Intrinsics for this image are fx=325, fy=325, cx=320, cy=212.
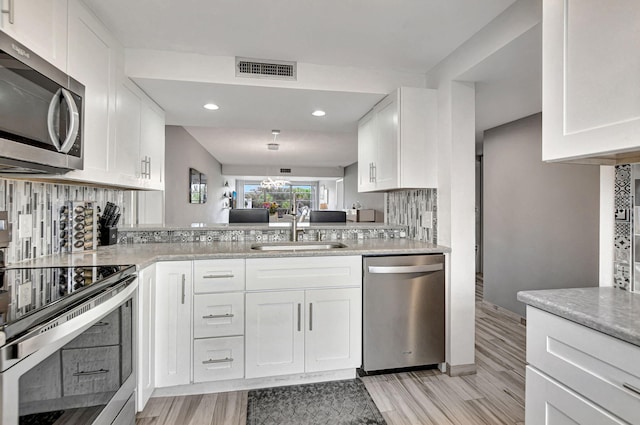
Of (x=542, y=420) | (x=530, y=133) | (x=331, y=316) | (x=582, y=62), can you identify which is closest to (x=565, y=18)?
(x=582, y=62)

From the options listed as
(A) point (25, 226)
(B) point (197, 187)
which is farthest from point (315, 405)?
(B) point (197, 187)

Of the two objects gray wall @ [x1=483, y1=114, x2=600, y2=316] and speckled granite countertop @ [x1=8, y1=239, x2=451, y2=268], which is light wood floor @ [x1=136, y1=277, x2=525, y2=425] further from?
gray wall @ [x1=483, y1=114, x2=600, y2=316]

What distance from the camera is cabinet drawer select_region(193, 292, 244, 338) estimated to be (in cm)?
204

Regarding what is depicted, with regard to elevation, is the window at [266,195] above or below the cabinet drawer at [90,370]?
above

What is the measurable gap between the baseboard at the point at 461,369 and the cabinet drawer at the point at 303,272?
36.4 inches

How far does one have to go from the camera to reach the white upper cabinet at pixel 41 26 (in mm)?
1199

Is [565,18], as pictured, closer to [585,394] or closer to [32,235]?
[585,394]

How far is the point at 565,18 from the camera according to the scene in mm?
1180

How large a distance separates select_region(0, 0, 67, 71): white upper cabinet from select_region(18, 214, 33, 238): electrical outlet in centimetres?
83

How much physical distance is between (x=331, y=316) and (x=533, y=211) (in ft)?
8.32

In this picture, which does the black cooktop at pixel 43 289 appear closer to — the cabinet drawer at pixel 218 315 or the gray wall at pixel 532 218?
the cabinet drawer at pixel 218 315

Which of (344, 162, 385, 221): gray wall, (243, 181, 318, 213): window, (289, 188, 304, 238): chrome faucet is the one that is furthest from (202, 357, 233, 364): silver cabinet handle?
(243, 181, 318, 213): window

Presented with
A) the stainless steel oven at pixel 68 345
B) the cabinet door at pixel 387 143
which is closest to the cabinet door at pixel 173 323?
the stainless steel oven at pixel 68 345

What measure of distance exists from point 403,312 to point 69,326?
190 cm
